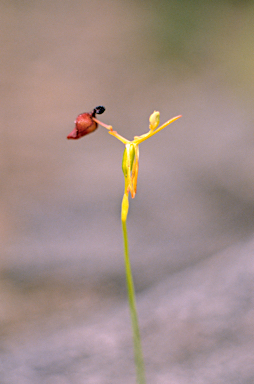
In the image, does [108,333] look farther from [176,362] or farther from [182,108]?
[182,108]

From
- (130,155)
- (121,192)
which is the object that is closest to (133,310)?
(130,155)

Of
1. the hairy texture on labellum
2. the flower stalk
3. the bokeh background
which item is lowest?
the flower stalk

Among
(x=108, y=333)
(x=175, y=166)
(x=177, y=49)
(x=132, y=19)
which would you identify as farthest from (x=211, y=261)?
(x=132, y=19)

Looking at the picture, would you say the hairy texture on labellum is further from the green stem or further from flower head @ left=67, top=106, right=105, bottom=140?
the green stem

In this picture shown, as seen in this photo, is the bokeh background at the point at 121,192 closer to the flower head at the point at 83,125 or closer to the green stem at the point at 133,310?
the green stem at the point at 133,310

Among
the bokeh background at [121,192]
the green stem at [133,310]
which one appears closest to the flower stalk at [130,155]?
the green stem at [133,310]

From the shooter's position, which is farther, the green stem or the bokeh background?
the bokeh background

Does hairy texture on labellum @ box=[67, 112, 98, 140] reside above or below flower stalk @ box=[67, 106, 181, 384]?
above

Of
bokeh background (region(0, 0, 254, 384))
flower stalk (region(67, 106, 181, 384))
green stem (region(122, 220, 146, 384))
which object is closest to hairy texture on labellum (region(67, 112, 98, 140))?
flower stalk (region(67, 106, 181, 384))

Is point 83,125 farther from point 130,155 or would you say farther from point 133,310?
point 133,310
